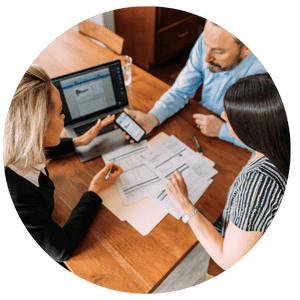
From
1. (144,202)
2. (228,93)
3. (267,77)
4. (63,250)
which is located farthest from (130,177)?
(267,77)

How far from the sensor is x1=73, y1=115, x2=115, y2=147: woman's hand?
110 cm

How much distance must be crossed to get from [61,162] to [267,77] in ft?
2.84

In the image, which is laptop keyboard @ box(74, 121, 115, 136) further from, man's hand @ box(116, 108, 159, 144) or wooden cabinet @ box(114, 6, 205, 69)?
wooden cabinet @ box(114, 6, 205, 69)

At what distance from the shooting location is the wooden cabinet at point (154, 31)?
7.59 feet

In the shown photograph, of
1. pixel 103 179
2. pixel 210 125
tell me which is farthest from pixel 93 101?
Answer: pixel 210 125

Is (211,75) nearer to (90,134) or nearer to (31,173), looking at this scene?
(90,134)

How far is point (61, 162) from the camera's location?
1.05 m

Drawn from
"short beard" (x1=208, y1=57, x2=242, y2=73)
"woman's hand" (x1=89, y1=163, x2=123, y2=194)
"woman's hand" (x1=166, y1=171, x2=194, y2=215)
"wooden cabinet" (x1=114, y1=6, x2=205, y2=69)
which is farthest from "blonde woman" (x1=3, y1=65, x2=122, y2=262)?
"wooden cabinet" (x1=114, y1=6, x2=205, y2=69)

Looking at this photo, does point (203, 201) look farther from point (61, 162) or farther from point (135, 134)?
point (61, 162)

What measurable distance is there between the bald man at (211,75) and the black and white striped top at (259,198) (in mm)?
394

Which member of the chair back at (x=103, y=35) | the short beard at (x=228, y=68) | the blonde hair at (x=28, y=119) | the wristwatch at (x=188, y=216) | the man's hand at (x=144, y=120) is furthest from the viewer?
the chair back at (x=103, y=35)

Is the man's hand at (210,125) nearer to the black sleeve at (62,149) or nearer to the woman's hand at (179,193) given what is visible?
the woman's hand at (179,193)

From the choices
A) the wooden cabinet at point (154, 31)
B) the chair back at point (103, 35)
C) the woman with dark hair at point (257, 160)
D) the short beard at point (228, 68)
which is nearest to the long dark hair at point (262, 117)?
the woman with dark hair at point (257, 160)

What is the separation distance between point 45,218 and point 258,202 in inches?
25.7
